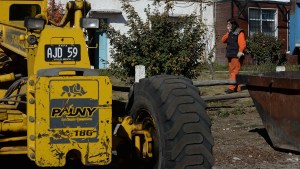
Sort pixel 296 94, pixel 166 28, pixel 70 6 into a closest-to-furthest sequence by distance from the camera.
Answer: pixel 70 6, pixel 296 94, pixel 166 28

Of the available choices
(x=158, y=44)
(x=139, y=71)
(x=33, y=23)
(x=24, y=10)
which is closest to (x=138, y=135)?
(x=33, y=23)

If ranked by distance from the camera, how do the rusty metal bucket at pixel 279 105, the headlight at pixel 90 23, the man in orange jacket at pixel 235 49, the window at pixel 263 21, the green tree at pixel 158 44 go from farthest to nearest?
the window at pixel 263 21
the man in orange jacket at pixel 235 49
the green tree at pixel 158 44
the rusty metal bucket at pixel 279 105
the headlight at pixel 90 23

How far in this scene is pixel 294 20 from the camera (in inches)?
773

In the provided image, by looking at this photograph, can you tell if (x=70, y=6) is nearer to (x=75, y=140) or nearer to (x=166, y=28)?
(x=75, y=140)

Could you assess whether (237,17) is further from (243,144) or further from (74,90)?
(74,90)

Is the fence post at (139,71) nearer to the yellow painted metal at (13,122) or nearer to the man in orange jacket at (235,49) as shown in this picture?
the man in orange jacket at (235,49)

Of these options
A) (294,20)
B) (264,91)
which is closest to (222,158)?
(264,91)

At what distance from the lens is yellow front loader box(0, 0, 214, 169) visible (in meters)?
5.57

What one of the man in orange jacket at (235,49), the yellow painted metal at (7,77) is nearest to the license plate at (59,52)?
the yellow painted metal at (7,77)

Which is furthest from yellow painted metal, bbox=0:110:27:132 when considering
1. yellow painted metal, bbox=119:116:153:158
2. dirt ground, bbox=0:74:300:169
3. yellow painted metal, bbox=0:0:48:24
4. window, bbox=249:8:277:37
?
window, bbox=249:8:277:37

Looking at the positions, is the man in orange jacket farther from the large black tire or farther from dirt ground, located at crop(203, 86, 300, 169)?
the large black tire

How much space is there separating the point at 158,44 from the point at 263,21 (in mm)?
22505

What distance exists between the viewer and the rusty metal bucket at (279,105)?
877cm

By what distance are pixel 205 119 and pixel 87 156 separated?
1174 mm
